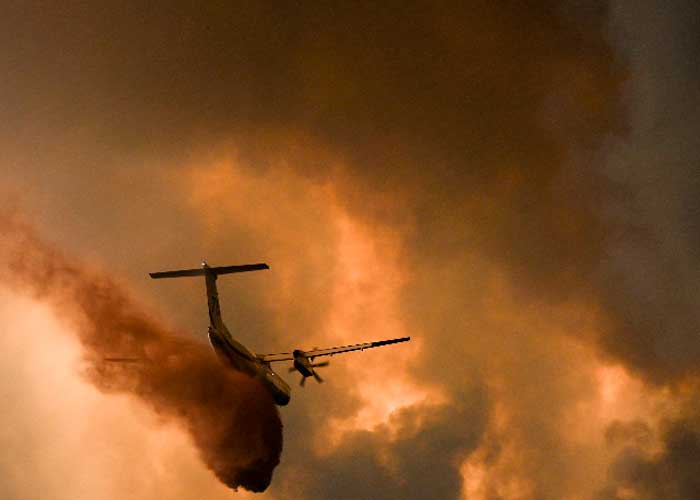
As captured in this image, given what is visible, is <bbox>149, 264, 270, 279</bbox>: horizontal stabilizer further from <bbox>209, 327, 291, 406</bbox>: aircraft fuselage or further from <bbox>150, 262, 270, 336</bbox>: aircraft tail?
<bbox>209, 327, 291, 406</bbox>: aircraft fuselage

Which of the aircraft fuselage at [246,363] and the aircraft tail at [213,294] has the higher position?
the aircraft tail at [213,294]

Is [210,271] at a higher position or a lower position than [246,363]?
higher

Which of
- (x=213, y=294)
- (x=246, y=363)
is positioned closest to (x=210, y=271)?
(x=213, y=294)

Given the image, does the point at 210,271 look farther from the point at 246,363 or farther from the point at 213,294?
the point at 246,363

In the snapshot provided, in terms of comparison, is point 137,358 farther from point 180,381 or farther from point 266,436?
point 266,436

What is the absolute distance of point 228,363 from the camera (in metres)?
76.0

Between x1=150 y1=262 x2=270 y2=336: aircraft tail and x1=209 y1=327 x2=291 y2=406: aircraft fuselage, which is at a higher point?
x1=150 y1=262 x2=270 y2=336: aircraft tail

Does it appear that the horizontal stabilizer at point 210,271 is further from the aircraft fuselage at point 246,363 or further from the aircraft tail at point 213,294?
the aircraft fuselage at point 246,363

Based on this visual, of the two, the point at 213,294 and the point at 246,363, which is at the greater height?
the point at 213,294

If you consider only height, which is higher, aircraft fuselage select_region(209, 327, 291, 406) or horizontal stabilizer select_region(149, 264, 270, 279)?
horizontal stabilizer select_region(149, 264, 270, 279)

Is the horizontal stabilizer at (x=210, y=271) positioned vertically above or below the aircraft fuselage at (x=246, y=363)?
above

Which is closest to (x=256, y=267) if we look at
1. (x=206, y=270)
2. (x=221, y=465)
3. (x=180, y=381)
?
(x=206, y=270)

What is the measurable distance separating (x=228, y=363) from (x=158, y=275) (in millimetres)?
10058

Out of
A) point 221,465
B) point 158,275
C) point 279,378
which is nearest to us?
point 158,275
